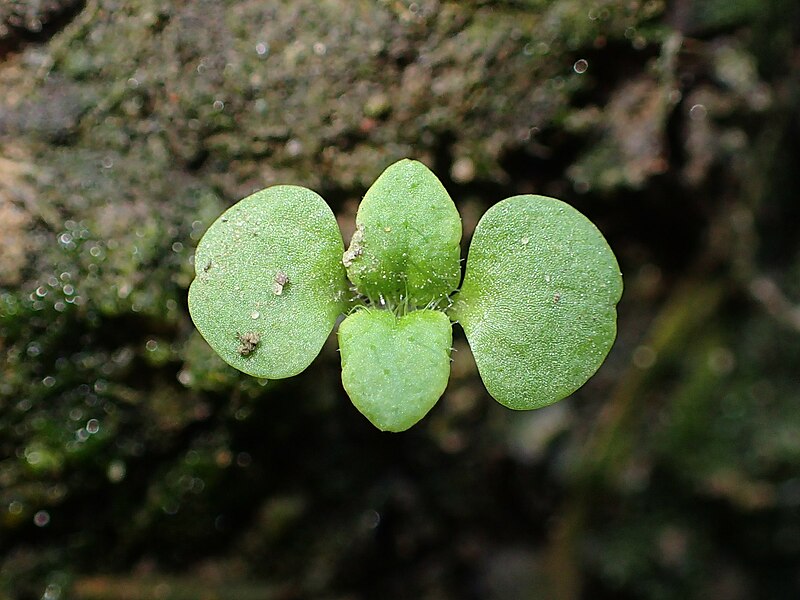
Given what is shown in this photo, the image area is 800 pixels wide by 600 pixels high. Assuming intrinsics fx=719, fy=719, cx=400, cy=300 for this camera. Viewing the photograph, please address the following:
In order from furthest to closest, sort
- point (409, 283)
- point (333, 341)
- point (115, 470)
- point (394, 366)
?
point (333, 341), point (115, 470), point (409, 283), point (394, 366)

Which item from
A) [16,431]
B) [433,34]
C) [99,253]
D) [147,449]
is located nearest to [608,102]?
[433,34]

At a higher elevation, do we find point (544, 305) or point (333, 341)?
point (544, 305)

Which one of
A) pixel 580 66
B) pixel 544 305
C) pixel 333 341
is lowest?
pixel 333 341

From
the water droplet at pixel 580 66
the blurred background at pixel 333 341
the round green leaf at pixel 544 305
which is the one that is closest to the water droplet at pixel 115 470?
the blurred background at pixel 333 341

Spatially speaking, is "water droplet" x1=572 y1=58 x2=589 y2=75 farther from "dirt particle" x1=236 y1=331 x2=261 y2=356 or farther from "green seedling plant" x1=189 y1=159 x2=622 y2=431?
"dirt particle" x1=236 y1=331 x2=261 y2=356

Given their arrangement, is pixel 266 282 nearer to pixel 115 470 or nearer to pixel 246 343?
pixel 246 343

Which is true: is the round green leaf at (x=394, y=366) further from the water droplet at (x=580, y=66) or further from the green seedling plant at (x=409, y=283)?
the water droplet at (x=580, y=66)

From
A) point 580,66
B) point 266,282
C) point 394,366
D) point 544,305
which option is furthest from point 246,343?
point 580,66

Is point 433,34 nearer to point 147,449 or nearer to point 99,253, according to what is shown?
point 99,253
